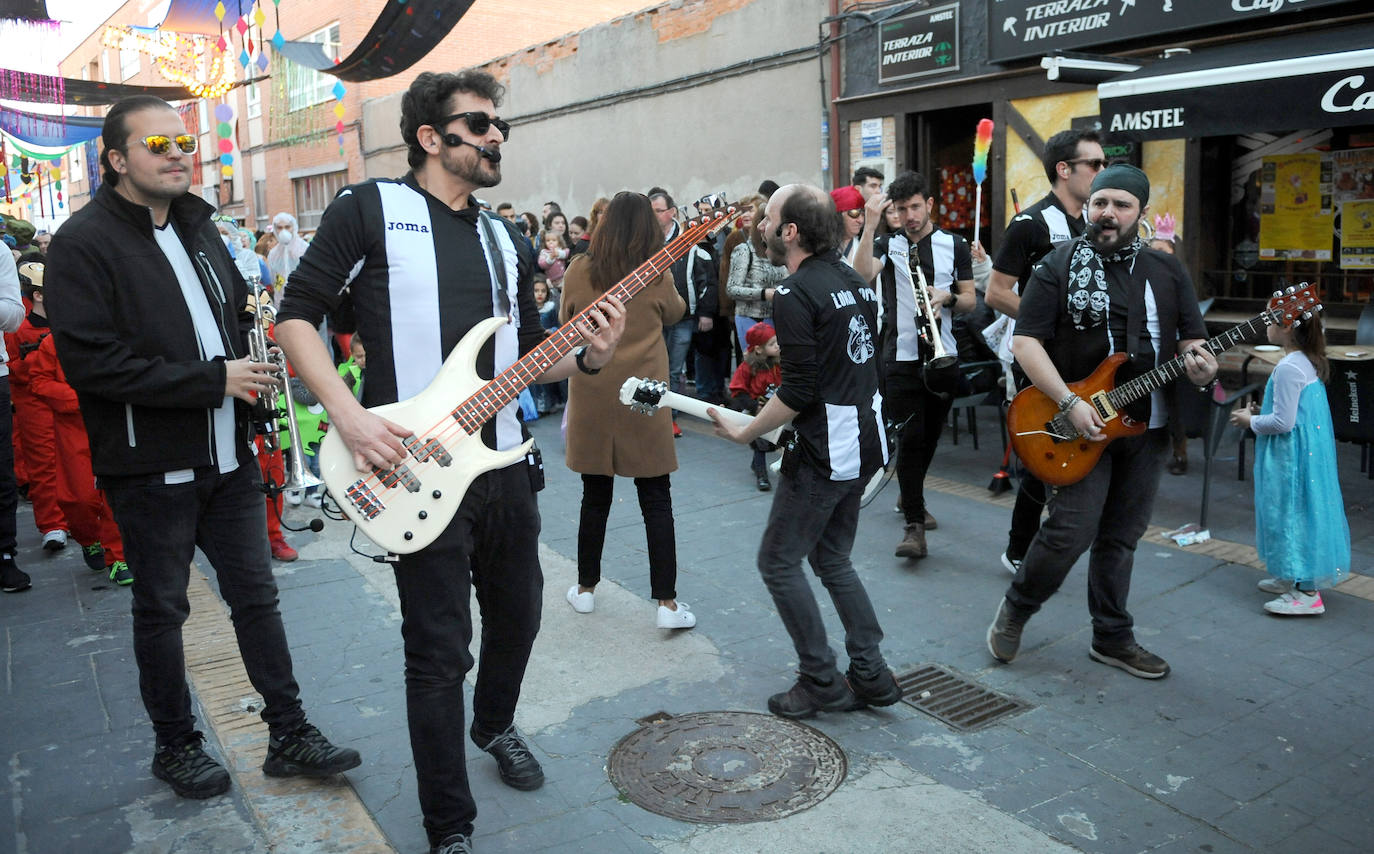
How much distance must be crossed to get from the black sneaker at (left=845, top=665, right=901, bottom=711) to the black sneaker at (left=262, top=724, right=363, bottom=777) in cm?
177

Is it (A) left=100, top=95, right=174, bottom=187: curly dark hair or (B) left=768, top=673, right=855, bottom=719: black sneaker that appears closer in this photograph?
(A) left=100, top=95, right=174, bottom=187: curly dark hair

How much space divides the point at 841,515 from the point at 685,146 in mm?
11465

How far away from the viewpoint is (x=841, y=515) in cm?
415

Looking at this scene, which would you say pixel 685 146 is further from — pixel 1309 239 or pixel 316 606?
pixel 316 606

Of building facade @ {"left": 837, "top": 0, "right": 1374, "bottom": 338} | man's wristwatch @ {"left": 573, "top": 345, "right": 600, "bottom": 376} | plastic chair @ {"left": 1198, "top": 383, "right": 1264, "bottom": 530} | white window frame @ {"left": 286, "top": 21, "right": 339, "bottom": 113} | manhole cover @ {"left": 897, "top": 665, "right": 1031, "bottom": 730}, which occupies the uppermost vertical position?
white window frame @ {"left": 286, "top": 21, "right": 339, "bottom": 113}

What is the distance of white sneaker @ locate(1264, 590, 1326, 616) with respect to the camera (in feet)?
16.0

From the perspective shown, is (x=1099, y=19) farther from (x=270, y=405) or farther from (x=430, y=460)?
(x=430, y=460)

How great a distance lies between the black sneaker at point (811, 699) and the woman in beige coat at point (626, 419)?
0.94 metres

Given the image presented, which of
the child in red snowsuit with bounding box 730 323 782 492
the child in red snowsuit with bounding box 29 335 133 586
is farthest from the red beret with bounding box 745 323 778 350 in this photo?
the child in red snowsuit with bounding box 29 335 133 586

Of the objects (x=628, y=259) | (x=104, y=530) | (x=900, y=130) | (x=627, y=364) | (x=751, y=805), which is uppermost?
(x=900, y=130)

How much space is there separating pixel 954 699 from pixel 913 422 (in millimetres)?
2148

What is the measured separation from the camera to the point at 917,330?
609 cm

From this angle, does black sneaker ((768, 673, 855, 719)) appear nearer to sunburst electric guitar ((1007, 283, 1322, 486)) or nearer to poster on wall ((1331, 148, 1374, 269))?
sunburst electric guitar ((1007, 283, 1322, 486))

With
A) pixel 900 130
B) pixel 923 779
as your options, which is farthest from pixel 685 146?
pixel 923 779
